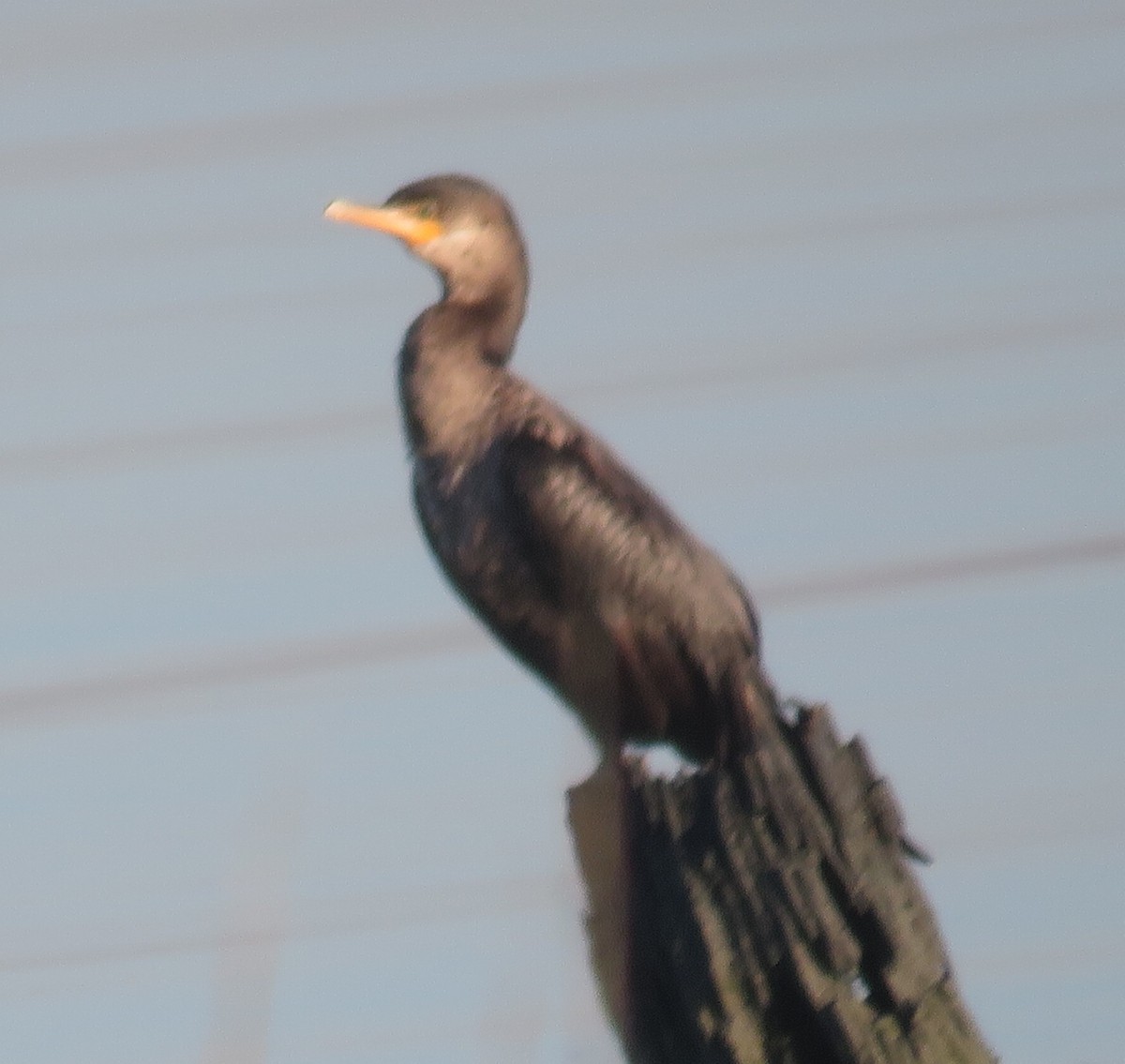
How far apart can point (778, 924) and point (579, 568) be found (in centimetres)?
238

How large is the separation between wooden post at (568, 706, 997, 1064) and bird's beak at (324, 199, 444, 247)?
3.31 metres

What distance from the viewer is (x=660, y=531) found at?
25.3 feet

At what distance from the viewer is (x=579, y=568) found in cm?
757

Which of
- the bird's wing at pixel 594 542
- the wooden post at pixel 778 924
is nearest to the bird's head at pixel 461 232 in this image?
the bird's wing at pixel 594 542

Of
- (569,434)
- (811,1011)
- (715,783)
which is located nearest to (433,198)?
(569,434)

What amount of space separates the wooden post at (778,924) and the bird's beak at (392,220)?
3.31 meters

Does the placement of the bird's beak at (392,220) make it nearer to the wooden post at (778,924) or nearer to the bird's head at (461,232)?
the bird's head at (461,232)

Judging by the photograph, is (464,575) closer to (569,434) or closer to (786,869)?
(569,434)

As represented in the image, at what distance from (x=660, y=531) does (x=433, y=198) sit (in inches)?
68.6

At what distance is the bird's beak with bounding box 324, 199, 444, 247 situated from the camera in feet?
28.8

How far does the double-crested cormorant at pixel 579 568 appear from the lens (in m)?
7.47

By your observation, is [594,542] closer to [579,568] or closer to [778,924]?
[579,568]

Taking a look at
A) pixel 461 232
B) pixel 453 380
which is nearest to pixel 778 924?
pixel 453 380

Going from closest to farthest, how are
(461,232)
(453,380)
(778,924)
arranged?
1. (778,924)
2. (453,380)
3. (461,232)
